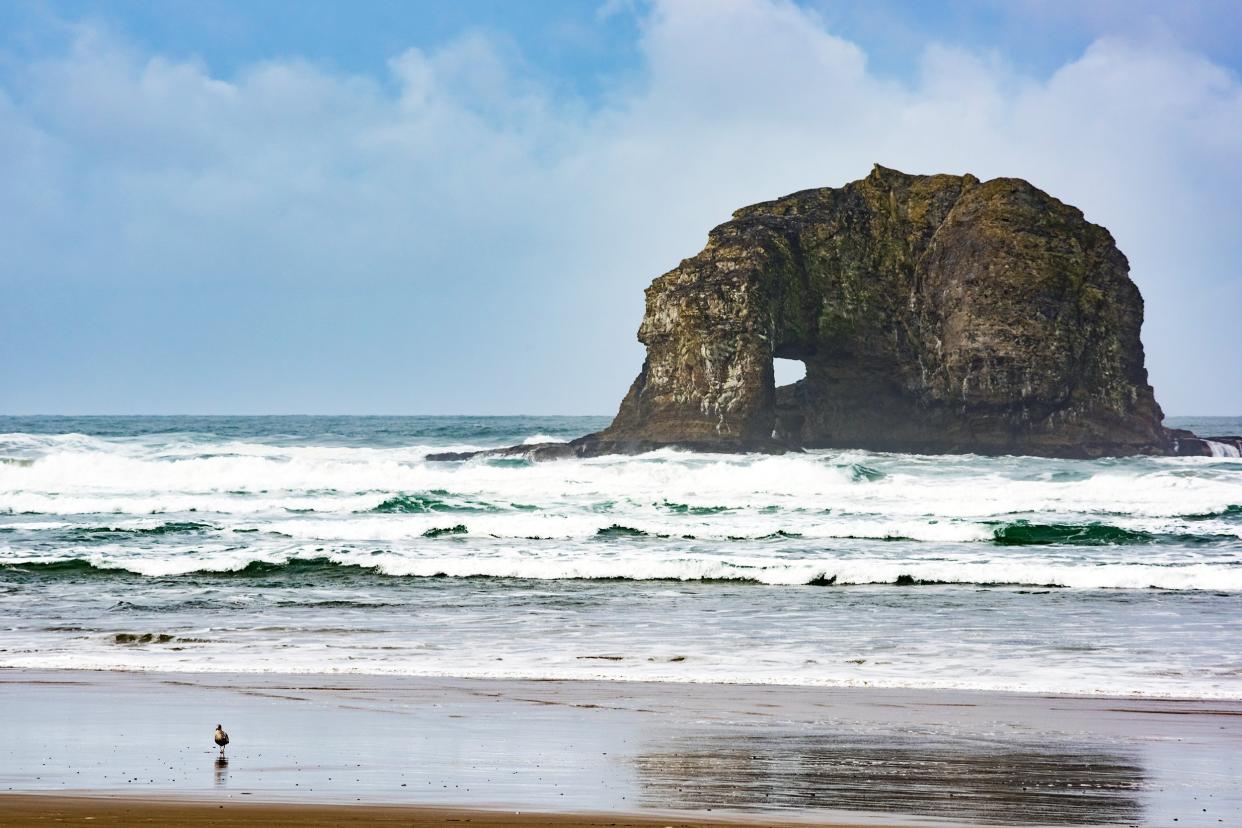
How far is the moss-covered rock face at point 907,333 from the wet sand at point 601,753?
111 ft

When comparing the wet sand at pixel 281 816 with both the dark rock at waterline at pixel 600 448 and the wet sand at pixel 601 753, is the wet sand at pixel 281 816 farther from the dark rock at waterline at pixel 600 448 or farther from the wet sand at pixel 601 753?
the dark rock at waterline at pixel 600 448

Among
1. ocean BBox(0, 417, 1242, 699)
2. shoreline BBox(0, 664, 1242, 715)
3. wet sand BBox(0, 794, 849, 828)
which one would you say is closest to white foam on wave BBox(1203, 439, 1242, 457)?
ocean BBox(0, 417, 1242, 699)

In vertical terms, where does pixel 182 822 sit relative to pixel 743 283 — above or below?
below

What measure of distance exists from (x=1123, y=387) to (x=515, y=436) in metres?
34.9

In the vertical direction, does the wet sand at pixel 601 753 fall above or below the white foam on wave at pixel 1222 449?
below

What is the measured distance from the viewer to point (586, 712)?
29.9ft

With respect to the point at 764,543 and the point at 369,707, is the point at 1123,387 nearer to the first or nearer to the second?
the point at 764,543

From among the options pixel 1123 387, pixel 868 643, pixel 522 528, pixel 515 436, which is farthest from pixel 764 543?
pixel 515 436

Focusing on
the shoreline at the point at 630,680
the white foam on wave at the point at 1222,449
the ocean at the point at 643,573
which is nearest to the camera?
the shoreline at the point at 630,680

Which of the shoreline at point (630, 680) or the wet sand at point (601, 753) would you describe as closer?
the wet sand at point (601, 753)

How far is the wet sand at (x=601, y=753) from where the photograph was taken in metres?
6.00

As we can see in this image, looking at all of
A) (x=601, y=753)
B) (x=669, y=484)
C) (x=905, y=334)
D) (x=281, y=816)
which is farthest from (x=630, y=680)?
(x=905, y=334)

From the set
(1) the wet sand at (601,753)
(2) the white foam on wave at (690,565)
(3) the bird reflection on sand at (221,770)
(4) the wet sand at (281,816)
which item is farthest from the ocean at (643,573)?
(4) the wet sand at (281,816)

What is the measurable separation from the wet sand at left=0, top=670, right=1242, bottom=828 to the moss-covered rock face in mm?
33933
